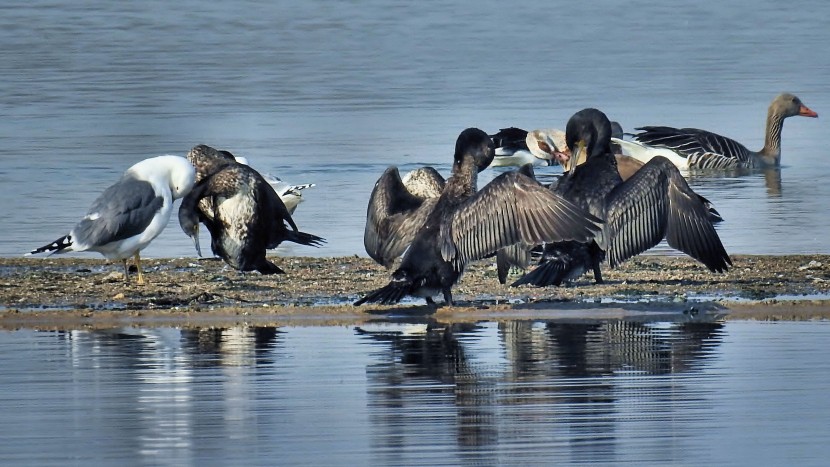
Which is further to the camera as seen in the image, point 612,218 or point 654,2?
point 654,2

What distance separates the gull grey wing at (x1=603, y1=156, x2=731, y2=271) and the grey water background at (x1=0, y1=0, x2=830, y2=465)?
4.82ft

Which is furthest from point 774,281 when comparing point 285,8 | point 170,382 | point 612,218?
point 285,8

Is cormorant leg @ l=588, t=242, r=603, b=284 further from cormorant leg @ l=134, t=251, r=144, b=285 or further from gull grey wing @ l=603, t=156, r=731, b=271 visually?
cormorant leg @ l=134, t=251, r=144, b=285

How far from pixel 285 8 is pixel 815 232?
35370mm

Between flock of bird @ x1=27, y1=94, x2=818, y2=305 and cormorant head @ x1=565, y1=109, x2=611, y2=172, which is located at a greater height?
cormorant head @ x1=565, y1=109, x2=611, y2=172

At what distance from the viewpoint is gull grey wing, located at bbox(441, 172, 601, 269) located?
11.2 m

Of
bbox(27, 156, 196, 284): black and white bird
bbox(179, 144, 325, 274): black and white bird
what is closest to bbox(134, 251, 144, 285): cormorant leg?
bbox(27, 156, 196, 284): black and white bird

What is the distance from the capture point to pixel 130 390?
358 inches

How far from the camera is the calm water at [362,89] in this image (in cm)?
1825

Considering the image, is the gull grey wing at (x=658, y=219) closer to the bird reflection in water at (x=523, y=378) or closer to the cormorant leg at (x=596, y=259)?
the cormorant leg at (x=596, y=259)

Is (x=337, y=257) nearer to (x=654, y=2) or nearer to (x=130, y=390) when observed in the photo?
(x=130, y=390)

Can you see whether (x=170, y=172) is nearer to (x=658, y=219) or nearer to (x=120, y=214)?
(x=120, y=214)

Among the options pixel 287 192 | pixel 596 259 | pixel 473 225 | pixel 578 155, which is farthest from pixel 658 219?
pixel 287 192

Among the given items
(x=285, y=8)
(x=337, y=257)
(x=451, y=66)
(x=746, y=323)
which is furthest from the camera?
(x=285, y=8)
